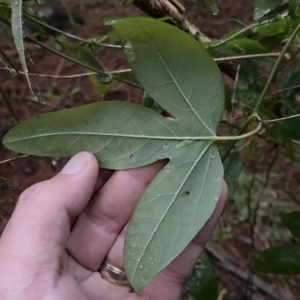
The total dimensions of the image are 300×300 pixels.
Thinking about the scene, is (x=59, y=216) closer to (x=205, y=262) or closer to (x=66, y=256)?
(x=66, y=256)

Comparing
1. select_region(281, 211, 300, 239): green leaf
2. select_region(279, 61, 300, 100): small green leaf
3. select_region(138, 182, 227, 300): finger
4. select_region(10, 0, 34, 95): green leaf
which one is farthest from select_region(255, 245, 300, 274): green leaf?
select_region(10, 0, 34, 95): green leaf

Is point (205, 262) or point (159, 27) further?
point (205, 262)

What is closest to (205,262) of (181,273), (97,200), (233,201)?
(181,273)

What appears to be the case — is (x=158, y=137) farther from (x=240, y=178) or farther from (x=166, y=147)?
(x=240, y=178)

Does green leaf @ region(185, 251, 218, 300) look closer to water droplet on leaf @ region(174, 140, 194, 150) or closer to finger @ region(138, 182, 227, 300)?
finger @ region(138, 182, 227, 300)

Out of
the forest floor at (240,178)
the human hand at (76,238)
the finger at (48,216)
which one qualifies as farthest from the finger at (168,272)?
the forest floor at (240,178)

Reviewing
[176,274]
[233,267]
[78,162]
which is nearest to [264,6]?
[78,162]
